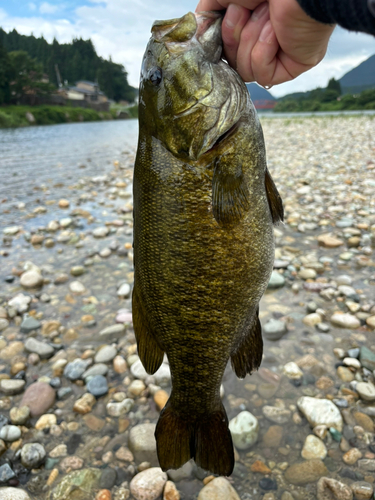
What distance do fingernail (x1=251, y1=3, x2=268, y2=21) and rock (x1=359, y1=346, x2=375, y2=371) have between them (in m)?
2.83

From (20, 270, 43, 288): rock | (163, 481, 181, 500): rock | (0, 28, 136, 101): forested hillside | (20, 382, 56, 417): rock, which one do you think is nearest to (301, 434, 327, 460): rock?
(163, 481, 181, 500): rock

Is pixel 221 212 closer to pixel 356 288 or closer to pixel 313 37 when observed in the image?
pixel 313 37

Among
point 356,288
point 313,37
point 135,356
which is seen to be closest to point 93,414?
point 135,356

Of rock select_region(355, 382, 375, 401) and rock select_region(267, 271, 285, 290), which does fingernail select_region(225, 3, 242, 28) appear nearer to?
rock select_region(355, 382, 375, 401)

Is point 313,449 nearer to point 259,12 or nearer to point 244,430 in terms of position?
point 244,430

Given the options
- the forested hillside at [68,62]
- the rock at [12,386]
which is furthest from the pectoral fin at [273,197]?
the forested hillside at [68,62]

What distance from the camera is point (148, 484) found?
223 centimetres

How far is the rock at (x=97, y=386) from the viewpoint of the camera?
296 centimetres

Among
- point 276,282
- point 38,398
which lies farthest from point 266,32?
point 38,398

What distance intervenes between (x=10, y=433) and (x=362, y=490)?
2.50 metres

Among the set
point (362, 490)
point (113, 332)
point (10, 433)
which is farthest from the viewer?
point (113, 332)

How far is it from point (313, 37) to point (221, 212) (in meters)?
1.02

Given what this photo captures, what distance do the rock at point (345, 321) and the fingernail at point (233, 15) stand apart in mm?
2952

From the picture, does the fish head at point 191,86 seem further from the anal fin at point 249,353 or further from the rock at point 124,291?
the rock at point 124,291
